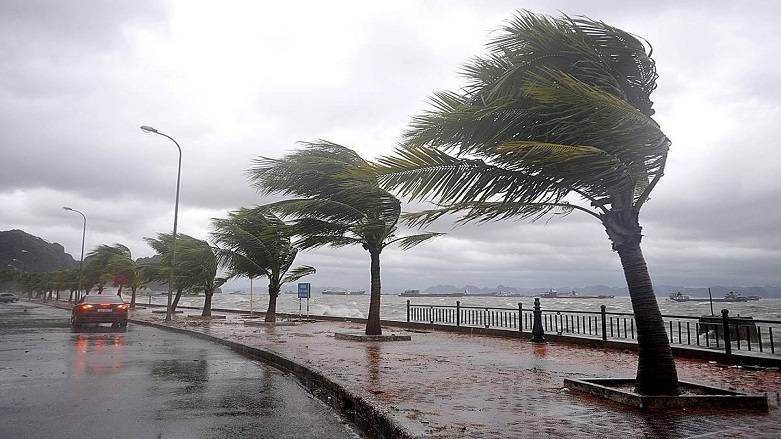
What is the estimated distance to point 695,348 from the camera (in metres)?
11.9

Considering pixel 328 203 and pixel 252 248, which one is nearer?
pixel 328 203

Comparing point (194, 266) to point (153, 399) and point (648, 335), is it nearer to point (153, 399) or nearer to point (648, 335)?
point (153, 399)

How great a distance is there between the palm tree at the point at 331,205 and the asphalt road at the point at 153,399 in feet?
16.7

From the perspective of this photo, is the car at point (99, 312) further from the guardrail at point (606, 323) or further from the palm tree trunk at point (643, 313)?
the palm tree trunk at point (643, 313)

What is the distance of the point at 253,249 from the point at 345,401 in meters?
17.8

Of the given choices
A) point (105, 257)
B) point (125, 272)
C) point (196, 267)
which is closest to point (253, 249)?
point (196, 267)

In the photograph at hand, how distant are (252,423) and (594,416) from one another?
3.71 m

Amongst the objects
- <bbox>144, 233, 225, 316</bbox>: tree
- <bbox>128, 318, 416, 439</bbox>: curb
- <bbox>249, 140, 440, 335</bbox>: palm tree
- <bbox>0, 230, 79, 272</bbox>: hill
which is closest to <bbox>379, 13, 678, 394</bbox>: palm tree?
<bbox>128, 318, 416, 439</bbox>: curb

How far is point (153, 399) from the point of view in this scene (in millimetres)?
7250

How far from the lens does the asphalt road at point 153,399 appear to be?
18.6 ft

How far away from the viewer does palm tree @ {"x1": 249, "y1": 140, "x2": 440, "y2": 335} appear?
15875 millimetres

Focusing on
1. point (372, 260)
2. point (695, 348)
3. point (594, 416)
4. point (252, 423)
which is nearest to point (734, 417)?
point (594, 416)

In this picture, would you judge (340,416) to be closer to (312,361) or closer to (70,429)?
(70,429)

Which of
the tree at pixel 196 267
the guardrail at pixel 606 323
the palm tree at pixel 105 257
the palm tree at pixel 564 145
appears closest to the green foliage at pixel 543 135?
the palm tree at pixel 564 145
